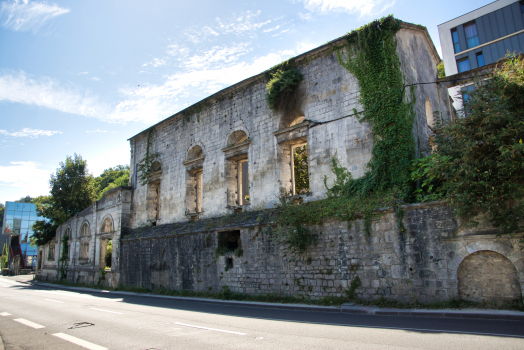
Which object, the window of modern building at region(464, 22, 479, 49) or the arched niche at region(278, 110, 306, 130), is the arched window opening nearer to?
the arched niche at region(278, 110, 306, 130)

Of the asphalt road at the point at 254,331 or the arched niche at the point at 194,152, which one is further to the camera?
the arched niche at the point at 194,152

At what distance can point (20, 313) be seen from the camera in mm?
10281

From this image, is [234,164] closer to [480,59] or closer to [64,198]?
[64,198]

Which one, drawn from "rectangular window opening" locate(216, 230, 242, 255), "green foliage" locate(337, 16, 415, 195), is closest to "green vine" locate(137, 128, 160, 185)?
"rectangular window opening" locate(216, 230, 242, 255)

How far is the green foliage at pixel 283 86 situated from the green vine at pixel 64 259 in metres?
22.4

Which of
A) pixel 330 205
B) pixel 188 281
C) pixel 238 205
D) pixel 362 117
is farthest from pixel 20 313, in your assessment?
pixel 362 117

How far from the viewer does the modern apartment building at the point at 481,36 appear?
2802 cm

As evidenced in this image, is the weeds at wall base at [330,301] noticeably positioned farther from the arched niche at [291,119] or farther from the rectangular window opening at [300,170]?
the rectangular window opening at [300,170]

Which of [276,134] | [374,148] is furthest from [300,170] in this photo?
[374,148]

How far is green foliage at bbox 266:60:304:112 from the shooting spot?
13430 mm

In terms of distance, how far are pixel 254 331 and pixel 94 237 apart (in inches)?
799

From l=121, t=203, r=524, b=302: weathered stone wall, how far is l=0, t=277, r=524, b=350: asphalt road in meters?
1.41

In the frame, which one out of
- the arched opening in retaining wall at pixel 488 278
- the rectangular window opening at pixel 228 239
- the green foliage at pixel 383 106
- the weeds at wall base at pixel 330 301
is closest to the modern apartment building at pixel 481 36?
the green foliage at pixel 383 106

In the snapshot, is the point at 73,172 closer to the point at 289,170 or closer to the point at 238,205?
the point at 238,205
